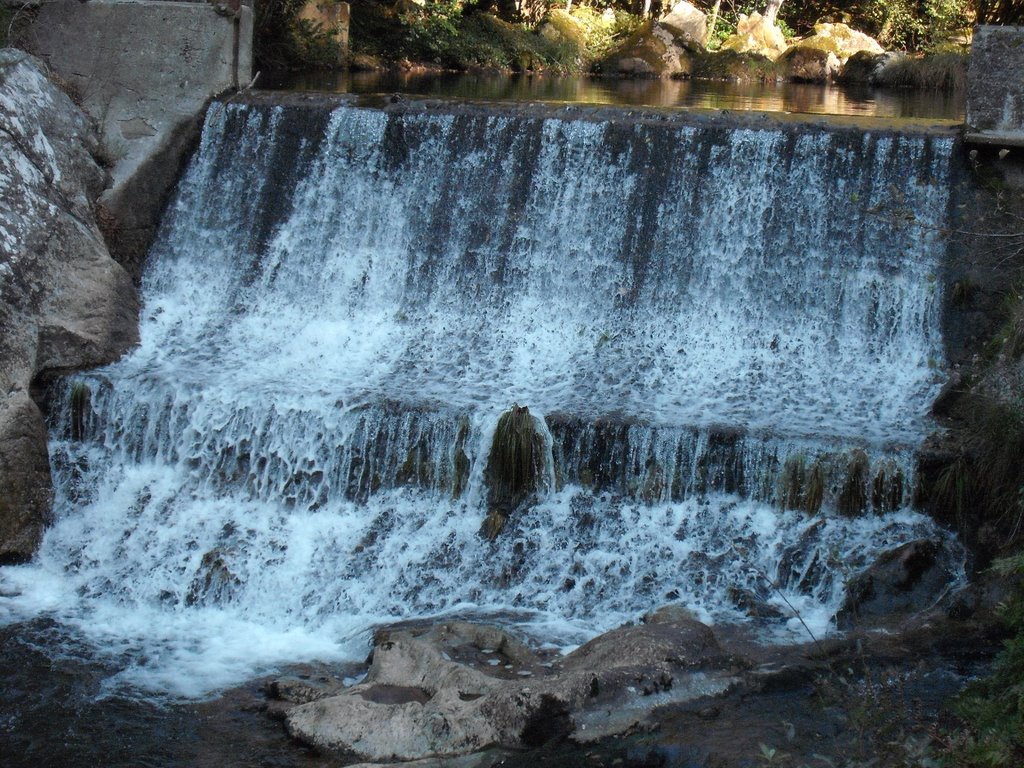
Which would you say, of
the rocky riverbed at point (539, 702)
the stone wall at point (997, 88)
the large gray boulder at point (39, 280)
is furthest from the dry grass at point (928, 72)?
the rocky riverbed at point (539, 702)

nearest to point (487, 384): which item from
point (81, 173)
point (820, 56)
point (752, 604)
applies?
point (752, 604)

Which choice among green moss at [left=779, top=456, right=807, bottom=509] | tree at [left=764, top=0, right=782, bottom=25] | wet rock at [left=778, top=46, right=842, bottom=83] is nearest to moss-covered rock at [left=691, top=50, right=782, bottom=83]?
wet rock at [left=778, top=46, right=842, bottom=83]

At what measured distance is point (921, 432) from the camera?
24.4ft

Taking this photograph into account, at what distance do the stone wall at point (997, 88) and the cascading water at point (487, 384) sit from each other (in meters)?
0.38

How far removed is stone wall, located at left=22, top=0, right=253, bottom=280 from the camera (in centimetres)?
1009

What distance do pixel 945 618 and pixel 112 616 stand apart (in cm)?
470

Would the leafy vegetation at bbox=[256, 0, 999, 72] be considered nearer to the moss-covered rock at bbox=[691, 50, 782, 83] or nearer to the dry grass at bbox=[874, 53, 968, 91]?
the dry grass at bbox=[874, 53, 968, 91]

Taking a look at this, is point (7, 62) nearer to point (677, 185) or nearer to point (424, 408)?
point (424, 408)

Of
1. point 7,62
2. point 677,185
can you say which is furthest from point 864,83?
point 7,62

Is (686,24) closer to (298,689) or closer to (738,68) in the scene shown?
(738,68)

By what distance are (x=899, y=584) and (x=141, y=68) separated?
770 cm

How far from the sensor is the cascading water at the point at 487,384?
22.7ft

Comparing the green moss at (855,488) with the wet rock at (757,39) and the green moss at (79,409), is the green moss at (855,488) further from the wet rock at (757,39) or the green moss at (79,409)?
the wet rock at (757,39)

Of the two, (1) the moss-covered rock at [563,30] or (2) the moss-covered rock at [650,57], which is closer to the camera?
(2) the moss-covered rock at [650,57]
